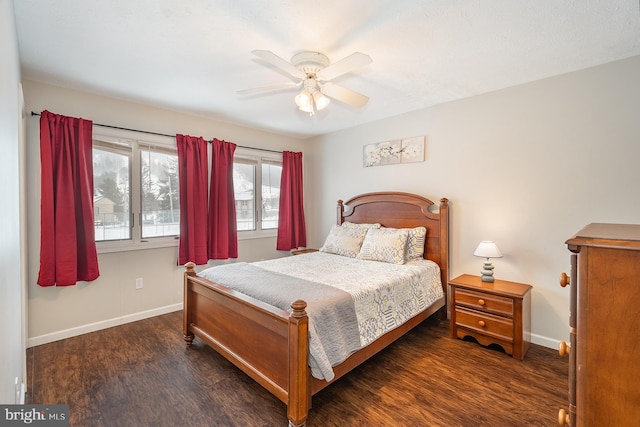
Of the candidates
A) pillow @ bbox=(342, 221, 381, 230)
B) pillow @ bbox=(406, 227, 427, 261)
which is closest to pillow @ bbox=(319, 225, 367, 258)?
pillow @ bbox=(342, 221, 381, 230)

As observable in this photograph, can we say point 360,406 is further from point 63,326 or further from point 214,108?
point 214,108

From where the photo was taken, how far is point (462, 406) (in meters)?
1.92

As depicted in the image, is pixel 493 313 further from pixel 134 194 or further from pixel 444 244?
pixel 134 194

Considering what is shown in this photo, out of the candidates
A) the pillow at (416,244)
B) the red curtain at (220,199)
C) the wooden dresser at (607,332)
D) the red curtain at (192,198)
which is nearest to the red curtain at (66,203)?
the red curtain at (192,198)

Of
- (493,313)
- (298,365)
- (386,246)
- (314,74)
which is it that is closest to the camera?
(298,365)

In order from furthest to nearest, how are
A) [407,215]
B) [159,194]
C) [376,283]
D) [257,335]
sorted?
1. [407,215]
2. [159,194]
3. [376,283]
4. [257,335]

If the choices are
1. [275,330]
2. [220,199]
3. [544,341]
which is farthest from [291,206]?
[544,341]

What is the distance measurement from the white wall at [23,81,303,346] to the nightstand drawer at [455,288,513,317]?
322cm

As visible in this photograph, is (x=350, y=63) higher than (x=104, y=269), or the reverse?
(x=350, y=63)

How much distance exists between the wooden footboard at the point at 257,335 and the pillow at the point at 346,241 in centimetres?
166

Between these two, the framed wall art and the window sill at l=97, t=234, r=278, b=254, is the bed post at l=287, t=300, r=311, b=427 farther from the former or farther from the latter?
the framed wall art

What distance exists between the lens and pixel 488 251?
2.74 meters

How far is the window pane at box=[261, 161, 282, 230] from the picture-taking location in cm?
450

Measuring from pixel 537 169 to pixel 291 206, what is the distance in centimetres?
314
